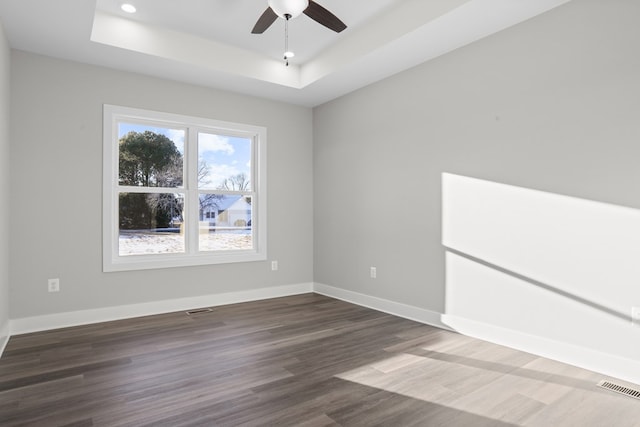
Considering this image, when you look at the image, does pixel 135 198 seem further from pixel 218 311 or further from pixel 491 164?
pixel 491 164

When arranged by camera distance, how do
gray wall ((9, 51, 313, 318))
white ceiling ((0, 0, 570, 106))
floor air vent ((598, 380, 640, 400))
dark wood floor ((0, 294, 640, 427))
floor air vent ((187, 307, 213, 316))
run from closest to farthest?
dark wood floor ((0, 294, 640, 427)) → floor air vent ((598, 380, 640, 400)) → white ceiling ((0, 0, 570, 106)) → gray wall ((9, 51, 313, 318)) → floor air vent ((187, 307, 213, 316))

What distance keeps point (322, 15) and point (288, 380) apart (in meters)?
2.52

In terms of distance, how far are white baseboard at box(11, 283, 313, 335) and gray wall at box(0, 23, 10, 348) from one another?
231 millimetres

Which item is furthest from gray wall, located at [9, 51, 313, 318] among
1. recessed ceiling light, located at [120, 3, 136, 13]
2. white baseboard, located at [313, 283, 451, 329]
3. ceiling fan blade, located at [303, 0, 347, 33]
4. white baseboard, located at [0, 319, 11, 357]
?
ceiling fan blade, located at [303, 0, 347, 33]

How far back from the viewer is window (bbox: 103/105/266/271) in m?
3.95

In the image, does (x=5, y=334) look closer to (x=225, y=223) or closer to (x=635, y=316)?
(x=225, y=223)

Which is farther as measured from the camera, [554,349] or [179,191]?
[179,191]

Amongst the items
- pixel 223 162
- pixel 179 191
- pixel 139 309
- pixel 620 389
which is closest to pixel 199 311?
pixel 139 309

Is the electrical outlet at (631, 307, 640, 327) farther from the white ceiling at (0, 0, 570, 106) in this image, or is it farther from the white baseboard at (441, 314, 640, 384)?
the white ceiling at (0, 0, 570, 106)

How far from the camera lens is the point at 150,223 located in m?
4.16

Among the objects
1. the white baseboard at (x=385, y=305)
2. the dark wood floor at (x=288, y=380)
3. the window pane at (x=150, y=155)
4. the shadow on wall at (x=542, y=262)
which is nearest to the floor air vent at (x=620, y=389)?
the dark wood floor at (x=288, y=380)

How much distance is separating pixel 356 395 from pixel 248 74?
333 centimetres

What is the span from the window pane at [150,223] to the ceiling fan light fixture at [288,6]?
248 cm

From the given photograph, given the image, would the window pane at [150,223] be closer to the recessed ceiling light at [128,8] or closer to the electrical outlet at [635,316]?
the recessed ceiling light at [128,8]
